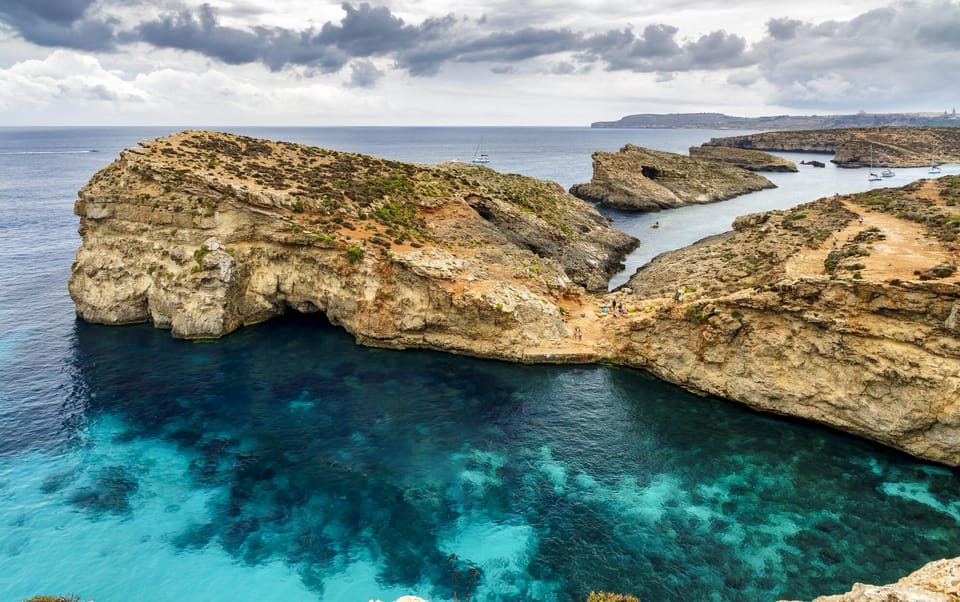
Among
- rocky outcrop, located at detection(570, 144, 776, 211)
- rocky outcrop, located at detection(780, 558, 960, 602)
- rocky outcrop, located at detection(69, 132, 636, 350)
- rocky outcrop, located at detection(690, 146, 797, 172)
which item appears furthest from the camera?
rocky outcrop, located at detection(690, 146, 797, 172)

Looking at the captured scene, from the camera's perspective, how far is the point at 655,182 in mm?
132625

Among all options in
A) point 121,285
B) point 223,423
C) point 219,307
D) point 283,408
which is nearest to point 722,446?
point 283,408

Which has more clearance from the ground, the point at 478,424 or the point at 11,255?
the point at 11,255

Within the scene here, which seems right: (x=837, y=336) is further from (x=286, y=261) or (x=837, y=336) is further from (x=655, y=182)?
(x=655, y=182)

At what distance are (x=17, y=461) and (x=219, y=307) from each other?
20.8 meters

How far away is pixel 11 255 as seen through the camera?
79.1 metres

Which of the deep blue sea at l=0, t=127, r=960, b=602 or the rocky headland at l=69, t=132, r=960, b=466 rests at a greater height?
the rocky headland at l=69, t=132, r=960, b=466

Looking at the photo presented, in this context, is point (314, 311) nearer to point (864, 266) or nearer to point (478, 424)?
point (478, 424)

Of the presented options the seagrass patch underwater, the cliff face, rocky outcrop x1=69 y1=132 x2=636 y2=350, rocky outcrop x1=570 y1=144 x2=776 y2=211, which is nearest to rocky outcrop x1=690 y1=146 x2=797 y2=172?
rocky outcrop x1=570 y1=144 x2=776 y2=211

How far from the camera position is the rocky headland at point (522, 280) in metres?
35.4

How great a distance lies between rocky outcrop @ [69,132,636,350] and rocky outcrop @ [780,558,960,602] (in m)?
34.3

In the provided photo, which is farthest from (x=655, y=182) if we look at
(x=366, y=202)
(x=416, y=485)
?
A: (x=416, y=485)

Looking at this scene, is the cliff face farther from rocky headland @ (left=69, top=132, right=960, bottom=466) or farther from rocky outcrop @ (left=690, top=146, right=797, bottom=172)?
rocky outcrop @ (left=690, top=146, right=797, bottom=172)

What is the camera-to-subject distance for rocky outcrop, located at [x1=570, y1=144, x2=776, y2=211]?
123375mm
